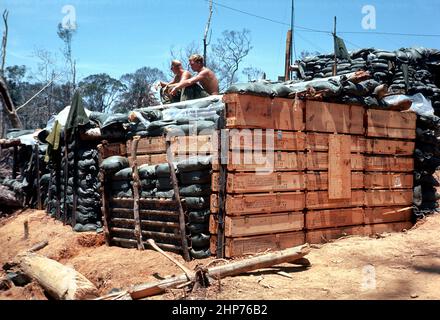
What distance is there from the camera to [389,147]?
8062mm

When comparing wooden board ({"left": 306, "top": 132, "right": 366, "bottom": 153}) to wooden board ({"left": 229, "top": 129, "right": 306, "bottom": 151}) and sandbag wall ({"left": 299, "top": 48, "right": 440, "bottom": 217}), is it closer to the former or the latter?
wooden board ({"left": 229, "top": 129, "right": 306, "bottom": 151})

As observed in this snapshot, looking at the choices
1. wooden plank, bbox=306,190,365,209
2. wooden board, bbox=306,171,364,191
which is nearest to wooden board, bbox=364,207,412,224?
wooden plank, bbox=306,190,365,209

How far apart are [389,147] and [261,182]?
9.84 feet

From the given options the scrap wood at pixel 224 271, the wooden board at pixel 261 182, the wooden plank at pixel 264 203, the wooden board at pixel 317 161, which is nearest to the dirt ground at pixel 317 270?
the scrap wood at pixel 224 271

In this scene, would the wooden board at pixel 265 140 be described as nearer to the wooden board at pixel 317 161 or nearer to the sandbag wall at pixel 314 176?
the sandbag wall at pixel 314 176

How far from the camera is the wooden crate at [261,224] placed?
237 inches

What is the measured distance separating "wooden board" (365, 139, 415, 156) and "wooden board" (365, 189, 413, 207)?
67 cm

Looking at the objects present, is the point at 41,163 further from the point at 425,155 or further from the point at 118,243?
the point at 425,155

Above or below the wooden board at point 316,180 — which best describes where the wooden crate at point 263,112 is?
above

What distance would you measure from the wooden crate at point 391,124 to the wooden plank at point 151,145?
3385mm

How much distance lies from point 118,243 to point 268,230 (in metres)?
2.82

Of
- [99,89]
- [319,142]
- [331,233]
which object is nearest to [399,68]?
[319,142]

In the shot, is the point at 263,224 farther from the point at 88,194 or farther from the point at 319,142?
the point at 88,194
